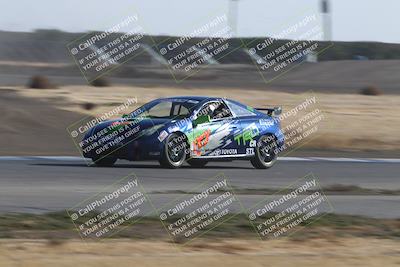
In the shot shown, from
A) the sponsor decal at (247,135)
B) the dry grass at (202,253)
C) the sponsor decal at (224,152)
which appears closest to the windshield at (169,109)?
the sponsor decal at (224,152)

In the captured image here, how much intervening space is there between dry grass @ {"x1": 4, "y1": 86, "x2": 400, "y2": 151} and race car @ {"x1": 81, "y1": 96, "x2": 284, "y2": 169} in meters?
7.54

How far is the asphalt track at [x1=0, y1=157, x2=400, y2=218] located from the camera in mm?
13448

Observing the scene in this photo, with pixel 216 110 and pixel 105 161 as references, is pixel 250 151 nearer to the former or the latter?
pixel 216 110

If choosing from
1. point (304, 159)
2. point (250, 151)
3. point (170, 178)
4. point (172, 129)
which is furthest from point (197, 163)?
point (304, 159)

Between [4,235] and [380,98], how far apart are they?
34.7 meters

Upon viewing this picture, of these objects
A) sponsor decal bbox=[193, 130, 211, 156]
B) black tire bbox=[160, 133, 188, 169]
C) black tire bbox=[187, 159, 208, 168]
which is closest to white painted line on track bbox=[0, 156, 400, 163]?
black tire bbox=[187, 159, 208, 168]

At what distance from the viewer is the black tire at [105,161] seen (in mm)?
18281

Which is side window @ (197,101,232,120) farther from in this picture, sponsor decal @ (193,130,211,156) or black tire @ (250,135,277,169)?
black tire @ (250,135,277,169)

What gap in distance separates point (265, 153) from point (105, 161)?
3149 mm

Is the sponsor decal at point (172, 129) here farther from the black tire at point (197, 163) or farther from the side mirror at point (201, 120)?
the black tire at point (197, 163)

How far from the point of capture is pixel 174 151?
18.0 m

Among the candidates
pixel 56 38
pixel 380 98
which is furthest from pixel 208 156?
pixel 56 38

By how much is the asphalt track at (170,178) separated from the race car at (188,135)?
285 mm

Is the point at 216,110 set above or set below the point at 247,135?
above
